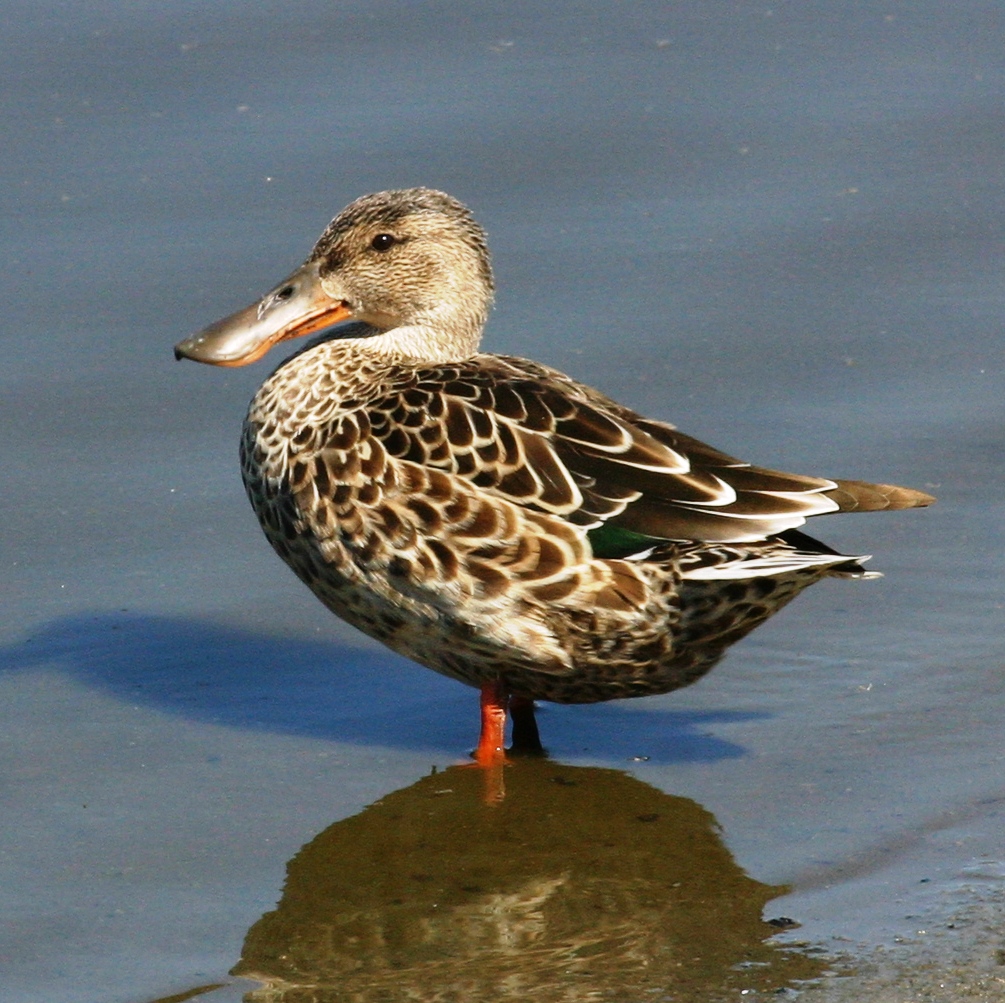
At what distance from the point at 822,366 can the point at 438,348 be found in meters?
2.10

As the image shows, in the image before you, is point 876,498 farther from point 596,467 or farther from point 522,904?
point 522,904

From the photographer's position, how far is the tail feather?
5.66 meters

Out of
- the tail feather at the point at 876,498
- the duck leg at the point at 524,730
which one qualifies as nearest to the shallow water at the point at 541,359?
the duck leg at the point at 524,730

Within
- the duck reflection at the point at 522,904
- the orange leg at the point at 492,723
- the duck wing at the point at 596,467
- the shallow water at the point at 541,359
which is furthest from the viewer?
the orange leg at the point at 492,723

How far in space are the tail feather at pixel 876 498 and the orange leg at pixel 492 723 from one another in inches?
48.5

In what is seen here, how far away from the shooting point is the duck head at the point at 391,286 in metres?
6.82

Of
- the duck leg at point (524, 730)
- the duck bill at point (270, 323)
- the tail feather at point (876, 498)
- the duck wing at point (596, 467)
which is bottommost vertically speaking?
the duck leg at point (524, 730)

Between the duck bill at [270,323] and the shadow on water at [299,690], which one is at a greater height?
the duck bill at [270,323]

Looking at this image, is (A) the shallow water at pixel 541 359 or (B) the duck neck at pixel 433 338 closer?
(A) the shallow water at pixel 541 359

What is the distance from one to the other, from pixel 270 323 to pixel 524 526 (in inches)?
55.9

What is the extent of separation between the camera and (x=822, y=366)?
834cm

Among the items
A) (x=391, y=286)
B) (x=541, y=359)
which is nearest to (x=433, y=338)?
(x=391, y=286)

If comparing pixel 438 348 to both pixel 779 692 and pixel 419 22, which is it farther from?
pixel 419 22

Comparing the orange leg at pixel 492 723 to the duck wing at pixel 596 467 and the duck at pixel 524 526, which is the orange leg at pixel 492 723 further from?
the duck wing at pixel 596 467
